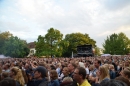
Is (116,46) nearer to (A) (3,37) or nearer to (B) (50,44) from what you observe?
(B) (50,44)

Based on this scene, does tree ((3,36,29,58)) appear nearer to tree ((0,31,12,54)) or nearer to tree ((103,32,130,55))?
tree ((0,31,12,54))

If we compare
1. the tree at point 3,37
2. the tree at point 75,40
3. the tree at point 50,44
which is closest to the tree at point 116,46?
the tree at point 75,40

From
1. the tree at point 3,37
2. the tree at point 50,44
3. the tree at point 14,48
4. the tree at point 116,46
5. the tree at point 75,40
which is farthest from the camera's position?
the tree at point 75,40

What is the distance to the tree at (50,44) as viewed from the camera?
6090cm

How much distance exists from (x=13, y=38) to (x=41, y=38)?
356 inches

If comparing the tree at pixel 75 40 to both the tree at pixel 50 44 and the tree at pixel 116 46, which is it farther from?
the tree at pixel 50 44

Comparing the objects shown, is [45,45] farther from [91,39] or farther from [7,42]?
[91,39]

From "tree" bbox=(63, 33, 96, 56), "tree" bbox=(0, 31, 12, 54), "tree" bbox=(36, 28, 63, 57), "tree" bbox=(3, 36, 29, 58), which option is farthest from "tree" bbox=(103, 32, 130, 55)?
"tree" bbox=(0, 31, 12, 54)

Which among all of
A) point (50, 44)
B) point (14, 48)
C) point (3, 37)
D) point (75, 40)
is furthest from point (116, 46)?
point (3, 37)

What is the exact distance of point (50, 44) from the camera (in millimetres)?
62344

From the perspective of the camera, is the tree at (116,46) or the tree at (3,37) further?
the tree at (116,46)

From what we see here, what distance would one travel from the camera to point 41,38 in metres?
60.7

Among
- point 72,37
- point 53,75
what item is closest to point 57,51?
point 72,37

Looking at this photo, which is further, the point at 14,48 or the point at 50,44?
the point at 50,44
